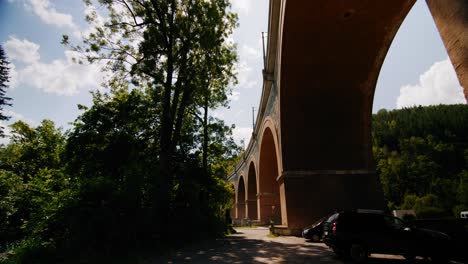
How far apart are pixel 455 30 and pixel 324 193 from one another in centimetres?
1326

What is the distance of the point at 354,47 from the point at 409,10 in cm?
261

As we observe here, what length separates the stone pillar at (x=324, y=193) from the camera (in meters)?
15.3

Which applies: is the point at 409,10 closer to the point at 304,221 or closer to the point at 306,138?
the point at 306,138

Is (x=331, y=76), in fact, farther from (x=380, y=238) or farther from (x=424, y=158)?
(x=424, y=158)

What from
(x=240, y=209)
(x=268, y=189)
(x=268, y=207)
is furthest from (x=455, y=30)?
(x=240, y=209)

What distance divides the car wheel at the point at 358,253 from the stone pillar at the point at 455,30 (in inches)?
232

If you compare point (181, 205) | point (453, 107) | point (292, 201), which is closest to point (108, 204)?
point (181, 205)

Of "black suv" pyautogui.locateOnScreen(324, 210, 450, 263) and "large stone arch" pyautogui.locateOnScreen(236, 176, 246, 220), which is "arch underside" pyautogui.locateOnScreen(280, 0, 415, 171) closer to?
"black suv" pyautogui.locateOnScreen(324, 210, 450, 263)

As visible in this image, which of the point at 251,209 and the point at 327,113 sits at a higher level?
the point at 327,113

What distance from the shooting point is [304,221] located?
15.3 m

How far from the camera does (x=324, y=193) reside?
15.6 metres

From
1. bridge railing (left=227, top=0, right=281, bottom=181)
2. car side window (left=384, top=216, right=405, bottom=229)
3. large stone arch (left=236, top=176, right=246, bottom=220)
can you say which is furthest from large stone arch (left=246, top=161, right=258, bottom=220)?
car side window (left=384, top=216, right=405, bottom=229)

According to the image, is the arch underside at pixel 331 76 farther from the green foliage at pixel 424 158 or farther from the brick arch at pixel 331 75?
the green foliage at pixel 424 158

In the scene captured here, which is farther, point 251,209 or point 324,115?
point 251,209
